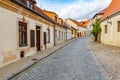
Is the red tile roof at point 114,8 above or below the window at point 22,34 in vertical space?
above

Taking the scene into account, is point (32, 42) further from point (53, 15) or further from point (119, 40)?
point (53, 15)

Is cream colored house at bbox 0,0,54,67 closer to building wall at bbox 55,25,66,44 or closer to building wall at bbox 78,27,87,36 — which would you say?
building wall at bbox 55,25,66,44

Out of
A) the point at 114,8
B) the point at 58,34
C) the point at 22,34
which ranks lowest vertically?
the point at 22,34

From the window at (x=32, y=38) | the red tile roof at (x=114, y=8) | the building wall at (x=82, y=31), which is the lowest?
the window at (x=32, y=38)

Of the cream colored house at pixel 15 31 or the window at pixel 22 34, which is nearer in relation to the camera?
the cream colored house at pixel 15 31

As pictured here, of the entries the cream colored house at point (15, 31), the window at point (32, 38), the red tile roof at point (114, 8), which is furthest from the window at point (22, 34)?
the red tile roof at point (114, 8)

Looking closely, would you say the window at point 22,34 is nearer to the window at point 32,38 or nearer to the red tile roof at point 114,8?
the window at point 32,38

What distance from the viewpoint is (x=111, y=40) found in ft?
75.9

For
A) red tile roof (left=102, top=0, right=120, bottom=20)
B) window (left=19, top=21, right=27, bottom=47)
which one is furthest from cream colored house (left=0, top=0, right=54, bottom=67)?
red tile roof (left=102, top=0, right=120, bottom=20)

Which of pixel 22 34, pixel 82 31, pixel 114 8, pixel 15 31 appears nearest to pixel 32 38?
pixel 22 34

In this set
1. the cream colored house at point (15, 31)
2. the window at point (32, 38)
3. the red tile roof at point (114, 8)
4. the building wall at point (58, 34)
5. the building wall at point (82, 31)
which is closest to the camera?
the cream colored house at point (15, 31)

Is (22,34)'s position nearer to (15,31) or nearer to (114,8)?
(15,31)

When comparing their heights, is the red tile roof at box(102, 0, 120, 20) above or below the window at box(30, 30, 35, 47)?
above

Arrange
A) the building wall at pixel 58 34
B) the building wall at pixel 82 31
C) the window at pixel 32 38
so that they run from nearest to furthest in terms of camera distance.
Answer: the window at pixel 32 38 < the building wall at pixel 58 34 < the building wall at pixel 82 31
